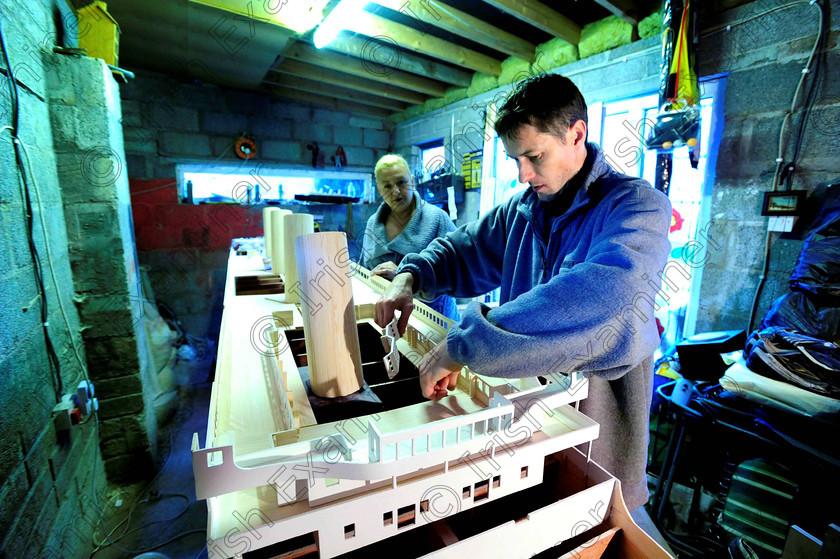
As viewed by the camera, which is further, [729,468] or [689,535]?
[689,535]

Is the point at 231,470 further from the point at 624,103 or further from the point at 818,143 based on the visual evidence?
the point at 624,103

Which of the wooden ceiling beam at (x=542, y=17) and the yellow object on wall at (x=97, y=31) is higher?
the wooden ceiling beam at (x=542, y=17)

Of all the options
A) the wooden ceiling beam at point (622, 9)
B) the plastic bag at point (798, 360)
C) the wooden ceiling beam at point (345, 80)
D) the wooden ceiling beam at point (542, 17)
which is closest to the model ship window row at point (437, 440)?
the plastic bag at point (798, 360)

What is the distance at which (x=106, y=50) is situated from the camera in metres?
1.94

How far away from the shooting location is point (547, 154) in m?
0.95

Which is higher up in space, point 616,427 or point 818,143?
point 818,143

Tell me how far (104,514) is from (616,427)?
8.29ft

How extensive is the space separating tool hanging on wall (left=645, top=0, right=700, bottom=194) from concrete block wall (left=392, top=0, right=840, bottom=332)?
0.22 m

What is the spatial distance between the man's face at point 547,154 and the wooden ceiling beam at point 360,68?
2.79 metres

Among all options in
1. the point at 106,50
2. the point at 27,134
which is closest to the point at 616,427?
the point at 27,134

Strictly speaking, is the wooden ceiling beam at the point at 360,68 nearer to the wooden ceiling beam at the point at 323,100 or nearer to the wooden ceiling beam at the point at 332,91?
the wooden ceiling beam at the point at 332,91

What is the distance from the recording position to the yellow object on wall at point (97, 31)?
1.88 metres

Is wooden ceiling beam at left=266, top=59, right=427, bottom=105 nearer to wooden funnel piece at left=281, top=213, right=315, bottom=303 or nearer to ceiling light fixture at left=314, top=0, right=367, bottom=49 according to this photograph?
ceiling light fixture at left=314, top=0, right=367, bottom=49

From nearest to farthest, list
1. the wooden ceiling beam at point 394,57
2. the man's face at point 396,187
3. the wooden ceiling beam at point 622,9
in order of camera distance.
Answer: the wooden ceiling beam at point 622,9 → the man's face at point 396,187 → the wooden ceiling beam at point 394,57
